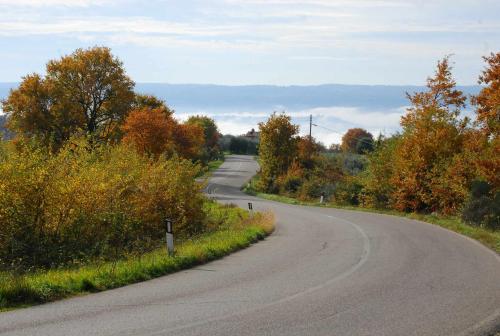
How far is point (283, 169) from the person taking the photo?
6425 centimetres

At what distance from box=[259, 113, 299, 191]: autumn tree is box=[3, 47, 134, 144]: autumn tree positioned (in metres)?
13.3

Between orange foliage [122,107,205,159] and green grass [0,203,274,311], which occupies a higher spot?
orange foliage [122,107,205,159]

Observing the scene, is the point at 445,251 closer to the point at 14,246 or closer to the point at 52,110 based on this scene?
the point at 14,246

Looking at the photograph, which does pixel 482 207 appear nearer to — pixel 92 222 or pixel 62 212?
pixel 92 222

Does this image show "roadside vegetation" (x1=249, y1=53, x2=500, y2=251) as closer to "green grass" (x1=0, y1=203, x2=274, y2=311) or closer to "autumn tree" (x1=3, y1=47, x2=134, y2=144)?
"green grass" (x1=0, y1=203, x2=274, y2=311)

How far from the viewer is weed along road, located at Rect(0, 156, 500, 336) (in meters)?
8.87

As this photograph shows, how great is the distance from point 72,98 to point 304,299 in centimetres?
5303

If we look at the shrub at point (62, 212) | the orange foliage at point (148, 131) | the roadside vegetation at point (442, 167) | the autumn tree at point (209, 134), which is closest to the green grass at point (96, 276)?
the shrub at point (62, 212)

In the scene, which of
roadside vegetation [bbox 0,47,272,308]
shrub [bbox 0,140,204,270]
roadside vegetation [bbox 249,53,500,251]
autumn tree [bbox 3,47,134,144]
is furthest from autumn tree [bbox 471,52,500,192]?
autumn tree [bbox 3,47,134,144]

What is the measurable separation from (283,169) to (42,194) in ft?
157

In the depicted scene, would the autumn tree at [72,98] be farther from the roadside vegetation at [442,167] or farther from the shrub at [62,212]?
the shrub at [62,212]

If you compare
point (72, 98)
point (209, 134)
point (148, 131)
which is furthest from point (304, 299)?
point (209, 134)

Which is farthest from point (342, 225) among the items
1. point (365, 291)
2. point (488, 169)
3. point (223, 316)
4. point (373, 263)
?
point (223, 316)

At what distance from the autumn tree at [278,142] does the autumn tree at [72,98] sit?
13335 mm
